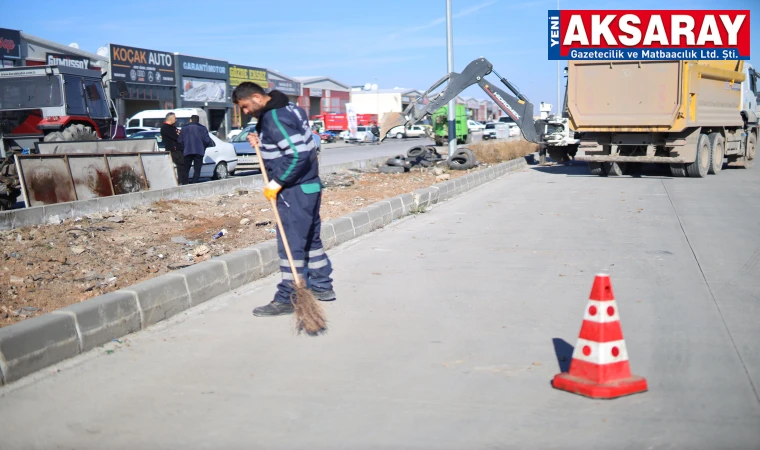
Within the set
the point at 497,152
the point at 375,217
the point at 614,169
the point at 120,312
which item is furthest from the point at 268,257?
the point at 497,152

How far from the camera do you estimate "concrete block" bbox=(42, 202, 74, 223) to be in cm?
1008

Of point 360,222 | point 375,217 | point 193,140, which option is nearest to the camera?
point 360,222

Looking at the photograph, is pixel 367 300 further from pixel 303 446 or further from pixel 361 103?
pixel 361 103

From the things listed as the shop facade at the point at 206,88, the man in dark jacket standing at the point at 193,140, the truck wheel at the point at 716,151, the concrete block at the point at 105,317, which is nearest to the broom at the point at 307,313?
the concrete block at the point at 105,317

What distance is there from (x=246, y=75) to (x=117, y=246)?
4870cm

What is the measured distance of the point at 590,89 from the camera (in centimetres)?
1800

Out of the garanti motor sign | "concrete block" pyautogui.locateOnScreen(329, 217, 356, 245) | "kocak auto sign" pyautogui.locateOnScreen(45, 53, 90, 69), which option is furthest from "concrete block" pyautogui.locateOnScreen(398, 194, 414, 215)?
the garanti motor sign

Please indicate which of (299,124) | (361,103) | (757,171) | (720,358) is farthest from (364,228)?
(361,103)

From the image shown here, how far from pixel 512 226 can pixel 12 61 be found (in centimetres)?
2937

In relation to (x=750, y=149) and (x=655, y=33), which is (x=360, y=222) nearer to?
(x=655, y=33)

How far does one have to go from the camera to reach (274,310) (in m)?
5.88

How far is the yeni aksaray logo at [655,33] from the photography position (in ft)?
64.2

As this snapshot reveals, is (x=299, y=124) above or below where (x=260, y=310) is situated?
above

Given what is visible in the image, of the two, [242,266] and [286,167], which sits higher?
[286,167]
